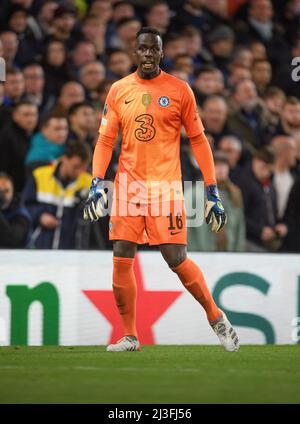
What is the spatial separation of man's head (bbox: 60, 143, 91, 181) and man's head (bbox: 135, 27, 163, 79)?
110 inches

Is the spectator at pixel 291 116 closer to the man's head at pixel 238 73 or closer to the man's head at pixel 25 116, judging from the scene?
the man's head at pixel 238 73

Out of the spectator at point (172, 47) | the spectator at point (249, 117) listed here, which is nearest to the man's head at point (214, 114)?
the spectator at point (249, 117)

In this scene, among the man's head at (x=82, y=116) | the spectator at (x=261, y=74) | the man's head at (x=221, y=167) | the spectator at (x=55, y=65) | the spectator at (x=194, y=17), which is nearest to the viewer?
the man's head at (x=221, y=167)

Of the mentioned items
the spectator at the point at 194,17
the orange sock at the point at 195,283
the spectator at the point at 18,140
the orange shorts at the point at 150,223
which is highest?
the spectator at the point at 194,17

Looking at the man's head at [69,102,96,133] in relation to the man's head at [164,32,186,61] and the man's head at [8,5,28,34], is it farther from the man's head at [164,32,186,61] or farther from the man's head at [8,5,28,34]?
the man's head at [164,32,186,61]

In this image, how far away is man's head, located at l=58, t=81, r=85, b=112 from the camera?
35.4ft

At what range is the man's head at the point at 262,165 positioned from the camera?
35.1 ft

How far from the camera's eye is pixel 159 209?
Result: 6.94 m

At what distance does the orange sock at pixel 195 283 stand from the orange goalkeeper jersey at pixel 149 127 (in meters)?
0.49

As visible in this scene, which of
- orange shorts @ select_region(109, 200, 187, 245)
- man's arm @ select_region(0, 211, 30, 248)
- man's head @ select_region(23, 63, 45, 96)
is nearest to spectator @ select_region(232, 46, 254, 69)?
man's head @ select_region(23, 63, 45, 96)

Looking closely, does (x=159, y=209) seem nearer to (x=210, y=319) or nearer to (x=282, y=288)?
(x=210, y=319)

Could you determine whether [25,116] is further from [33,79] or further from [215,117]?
[215,117]
